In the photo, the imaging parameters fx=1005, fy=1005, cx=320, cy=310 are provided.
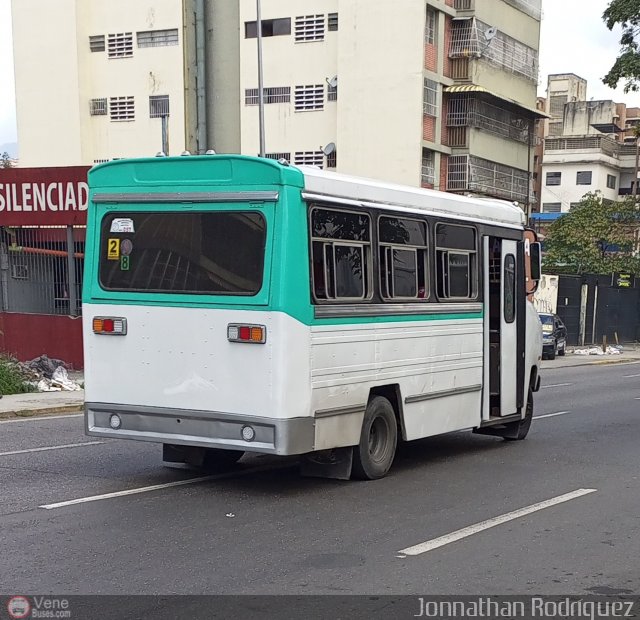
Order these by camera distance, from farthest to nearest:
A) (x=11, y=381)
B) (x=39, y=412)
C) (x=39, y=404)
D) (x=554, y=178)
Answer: (x=554, y=178) → (x=11, y=381) → (x=39, y=404) → (x=39, y=412)

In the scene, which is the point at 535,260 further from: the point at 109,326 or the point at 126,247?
the point at 109,326

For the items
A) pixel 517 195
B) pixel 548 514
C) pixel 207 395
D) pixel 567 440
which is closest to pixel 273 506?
pixel 207 395

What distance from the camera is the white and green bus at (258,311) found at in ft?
28.3

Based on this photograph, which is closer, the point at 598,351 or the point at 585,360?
the point at 585,360

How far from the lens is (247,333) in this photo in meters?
8.64

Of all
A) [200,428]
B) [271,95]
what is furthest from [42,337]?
[271,95]

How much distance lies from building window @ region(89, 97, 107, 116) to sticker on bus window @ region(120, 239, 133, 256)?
48.3 metres

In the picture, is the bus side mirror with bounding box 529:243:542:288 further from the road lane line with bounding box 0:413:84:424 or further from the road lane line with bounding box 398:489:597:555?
the road lane line with bounding box 0:413:84:424

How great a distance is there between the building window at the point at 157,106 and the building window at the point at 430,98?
48.2 ft

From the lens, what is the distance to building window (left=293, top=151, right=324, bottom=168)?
1961 inches

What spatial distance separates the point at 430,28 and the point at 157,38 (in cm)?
1545

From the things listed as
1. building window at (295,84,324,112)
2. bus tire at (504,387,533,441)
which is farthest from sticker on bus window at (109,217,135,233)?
building window at (295,84,324,112)

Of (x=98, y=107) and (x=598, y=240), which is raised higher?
(x=98, y=107)

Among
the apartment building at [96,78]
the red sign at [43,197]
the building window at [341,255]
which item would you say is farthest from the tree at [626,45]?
the apartment building at [96,78]
